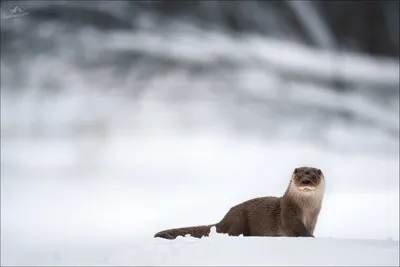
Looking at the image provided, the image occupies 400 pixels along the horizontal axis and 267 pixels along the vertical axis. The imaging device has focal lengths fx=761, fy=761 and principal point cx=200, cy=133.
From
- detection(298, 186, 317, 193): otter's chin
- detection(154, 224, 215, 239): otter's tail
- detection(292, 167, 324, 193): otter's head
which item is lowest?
detection(154, 224, 215, 239): otter's tail

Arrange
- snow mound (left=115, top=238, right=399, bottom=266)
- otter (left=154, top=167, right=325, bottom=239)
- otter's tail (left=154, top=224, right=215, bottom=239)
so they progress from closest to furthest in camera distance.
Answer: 1. snow mound (left=115, top=238, right=399, bottom=266)
2. otter (left=154, top=167, right=325, bottom=239)
3. otter's tail (left=154, top=224, right=215, bottom=239)

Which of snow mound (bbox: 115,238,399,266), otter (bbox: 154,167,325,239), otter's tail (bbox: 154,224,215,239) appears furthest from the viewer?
otter's tail (bbox: 154,224,215,239)

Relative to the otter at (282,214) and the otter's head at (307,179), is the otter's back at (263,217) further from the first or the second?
the otter's head at (307,179)

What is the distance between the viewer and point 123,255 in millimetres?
6914

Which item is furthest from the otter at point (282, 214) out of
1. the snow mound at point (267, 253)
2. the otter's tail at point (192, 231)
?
the snow mound at point (267, 253)

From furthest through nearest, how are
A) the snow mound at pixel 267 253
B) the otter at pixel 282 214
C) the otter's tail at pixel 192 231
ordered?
1. the otter's tail at pixel 192 231
2. the otter at pixel 282 214
3. the snow mound at pixel 267 253

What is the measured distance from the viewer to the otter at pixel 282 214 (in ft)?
35.6

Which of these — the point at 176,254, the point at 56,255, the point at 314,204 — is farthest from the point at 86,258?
the point at 314,204

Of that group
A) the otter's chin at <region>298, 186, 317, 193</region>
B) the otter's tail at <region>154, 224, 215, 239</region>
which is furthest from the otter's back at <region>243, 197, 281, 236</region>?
the otter's tail at <region>154, 224, 215, 239</region>

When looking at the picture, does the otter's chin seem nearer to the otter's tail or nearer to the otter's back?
the otter's back

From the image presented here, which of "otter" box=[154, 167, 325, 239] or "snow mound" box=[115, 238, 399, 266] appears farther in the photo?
"otter" box=[154, 167, 325, 239]

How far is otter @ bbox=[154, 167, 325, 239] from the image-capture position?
1084cm

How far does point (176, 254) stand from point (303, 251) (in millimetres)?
1165

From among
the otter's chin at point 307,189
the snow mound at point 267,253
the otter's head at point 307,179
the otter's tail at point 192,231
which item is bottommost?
the snow mound at point 267,253
